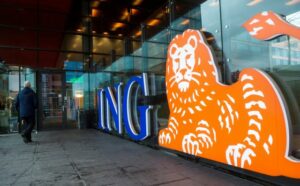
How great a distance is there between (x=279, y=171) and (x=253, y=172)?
1.93 feet

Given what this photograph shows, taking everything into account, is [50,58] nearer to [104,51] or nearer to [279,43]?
[104,51]

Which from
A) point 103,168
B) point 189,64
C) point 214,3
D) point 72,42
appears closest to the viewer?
point 214,3

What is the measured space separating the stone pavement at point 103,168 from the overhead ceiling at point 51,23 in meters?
5.18

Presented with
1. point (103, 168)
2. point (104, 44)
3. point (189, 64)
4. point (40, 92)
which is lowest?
point (103, 168)

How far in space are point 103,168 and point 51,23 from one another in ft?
28.3

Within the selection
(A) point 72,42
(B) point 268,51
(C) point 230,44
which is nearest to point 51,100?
(A) point 72,42

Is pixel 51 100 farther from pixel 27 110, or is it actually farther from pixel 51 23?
pixel 27 110

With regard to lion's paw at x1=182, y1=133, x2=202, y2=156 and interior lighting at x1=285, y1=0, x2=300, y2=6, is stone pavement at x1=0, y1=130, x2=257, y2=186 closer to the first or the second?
lion's paw at x1=182, y1=133, x2=202, y2=156

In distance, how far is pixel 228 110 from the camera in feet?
12.2

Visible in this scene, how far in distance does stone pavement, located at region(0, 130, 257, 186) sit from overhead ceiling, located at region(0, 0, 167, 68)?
17.0 feet

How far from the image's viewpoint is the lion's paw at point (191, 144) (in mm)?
4368

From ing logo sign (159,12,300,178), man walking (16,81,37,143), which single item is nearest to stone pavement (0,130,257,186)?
ing logo sign (159,12,300,178)

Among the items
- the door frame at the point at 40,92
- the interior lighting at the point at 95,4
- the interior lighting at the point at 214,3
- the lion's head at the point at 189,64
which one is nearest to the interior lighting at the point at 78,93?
the door frame at the point at 40,92

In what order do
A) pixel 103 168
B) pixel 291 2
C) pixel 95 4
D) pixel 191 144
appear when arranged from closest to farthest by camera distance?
pixel 291 2 < pixel 103 168 < pixel 191 144 < pixel 95 4
